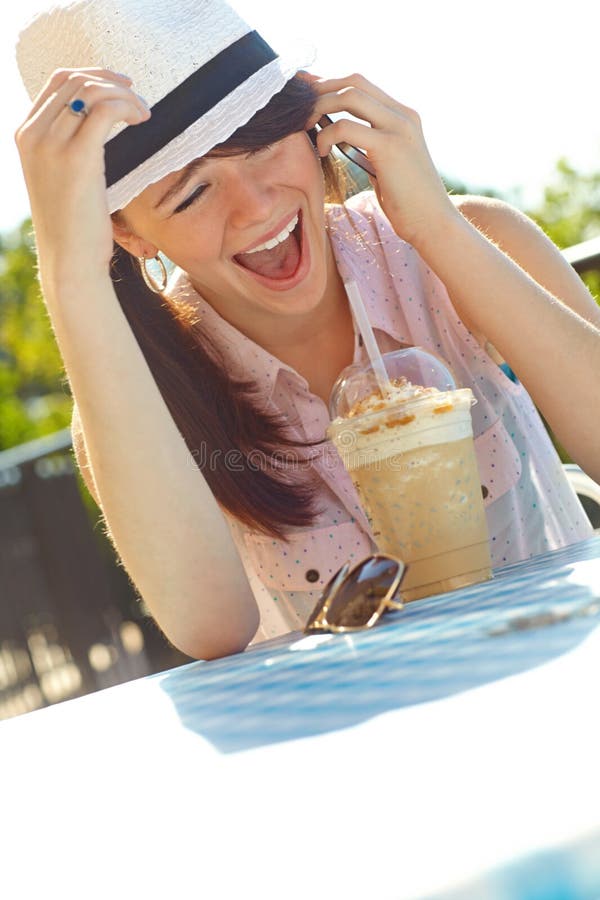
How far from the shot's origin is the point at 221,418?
2.08 metres

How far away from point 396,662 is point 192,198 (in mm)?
1204

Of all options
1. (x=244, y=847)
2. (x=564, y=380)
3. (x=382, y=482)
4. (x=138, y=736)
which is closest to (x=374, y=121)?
(x=564, y=380)

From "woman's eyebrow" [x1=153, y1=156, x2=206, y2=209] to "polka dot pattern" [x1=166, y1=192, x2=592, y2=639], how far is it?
14.4 inches

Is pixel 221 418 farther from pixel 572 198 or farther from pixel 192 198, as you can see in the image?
pixel 572 198

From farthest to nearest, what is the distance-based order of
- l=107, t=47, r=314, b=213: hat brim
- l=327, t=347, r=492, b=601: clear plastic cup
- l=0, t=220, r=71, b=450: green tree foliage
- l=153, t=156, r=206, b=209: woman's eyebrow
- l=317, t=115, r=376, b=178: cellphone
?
l=0, t=220, r=71, b=450: green tree foliage → l=317, t=115, r=376, b=178: cellphone → l=153, t=156, r=206, b=209: woman's eyebrow → l=107, t=47, r=314, b=213: hat brim → l=327, t=347, r=492, b=601: clear plastic cup

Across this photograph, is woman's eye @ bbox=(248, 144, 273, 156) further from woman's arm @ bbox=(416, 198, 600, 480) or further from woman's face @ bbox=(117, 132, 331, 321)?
woman's arm @ bbox=(416, 198, 600, 480)

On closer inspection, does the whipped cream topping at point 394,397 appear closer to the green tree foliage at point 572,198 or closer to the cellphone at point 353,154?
the cellphone at point 353,154

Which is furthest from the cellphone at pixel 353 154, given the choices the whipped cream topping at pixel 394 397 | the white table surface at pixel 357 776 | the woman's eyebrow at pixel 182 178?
the white table surface at pixel 357 776

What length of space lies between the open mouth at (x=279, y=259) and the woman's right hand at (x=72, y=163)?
47cm

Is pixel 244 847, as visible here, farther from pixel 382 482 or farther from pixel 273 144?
pixel 273 144

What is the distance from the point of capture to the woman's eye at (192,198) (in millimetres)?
1856

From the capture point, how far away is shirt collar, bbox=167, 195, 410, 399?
2119mm

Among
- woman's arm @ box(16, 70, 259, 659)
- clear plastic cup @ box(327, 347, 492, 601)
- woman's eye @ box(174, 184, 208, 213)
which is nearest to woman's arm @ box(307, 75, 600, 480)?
woman's eye @ box(174, 184, 208, 213)

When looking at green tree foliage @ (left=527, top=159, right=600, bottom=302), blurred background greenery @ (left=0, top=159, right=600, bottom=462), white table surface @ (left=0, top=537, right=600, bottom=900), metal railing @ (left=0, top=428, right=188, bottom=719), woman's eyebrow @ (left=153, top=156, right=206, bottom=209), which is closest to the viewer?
white table surface @ (left=0, top=537, right=600, bottom=900)
